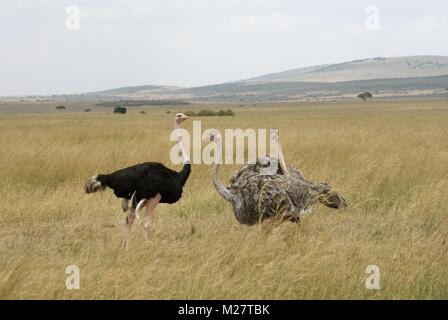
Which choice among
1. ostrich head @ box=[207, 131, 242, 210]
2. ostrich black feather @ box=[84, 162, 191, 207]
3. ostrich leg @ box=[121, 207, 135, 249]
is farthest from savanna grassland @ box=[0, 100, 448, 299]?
ostrich black feather @ box=[84, 162, 191, 207]

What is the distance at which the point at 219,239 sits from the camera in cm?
639

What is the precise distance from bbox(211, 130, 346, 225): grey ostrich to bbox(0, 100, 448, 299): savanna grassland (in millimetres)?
169

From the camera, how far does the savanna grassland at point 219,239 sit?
16.5 feet

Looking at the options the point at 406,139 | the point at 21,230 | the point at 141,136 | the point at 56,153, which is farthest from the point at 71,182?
the point at 406,139

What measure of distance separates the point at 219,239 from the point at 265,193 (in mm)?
670

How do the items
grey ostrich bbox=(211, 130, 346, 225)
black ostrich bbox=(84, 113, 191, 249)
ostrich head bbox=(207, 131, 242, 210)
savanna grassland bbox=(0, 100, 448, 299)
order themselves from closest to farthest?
savanna grassland bbox=(0, 100, 448, 299) → black ostrich bbox=(84, 113, 191, 249) → grey ostrich bbox=(211, 130, 346, 225) → ostrich head bbox=(207, 131, 242, 210)

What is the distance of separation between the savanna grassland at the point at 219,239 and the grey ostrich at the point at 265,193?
0.55 feet

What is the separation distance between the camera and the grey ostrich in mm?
6664

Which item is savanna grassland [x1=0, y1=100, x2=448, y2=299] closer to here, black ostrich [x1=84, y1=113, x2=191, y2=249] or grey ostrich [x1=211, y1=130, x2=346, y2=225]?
grey ostrich [x1=211, y1=130, x2=346, y2=225]

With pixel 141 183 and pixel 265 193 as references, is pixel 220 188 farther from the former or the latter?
pixel 141 183

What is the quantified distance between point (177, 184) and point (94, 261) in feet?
3.59
